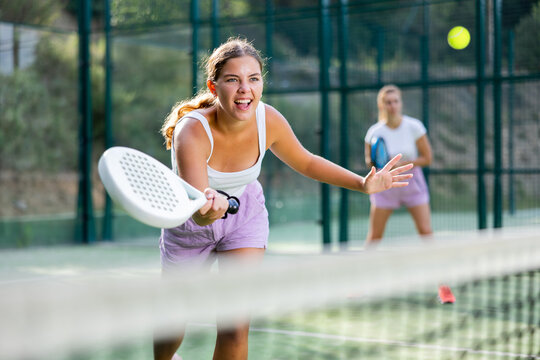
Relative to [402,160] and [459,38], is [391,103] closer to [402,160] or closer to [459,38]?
[402,160]

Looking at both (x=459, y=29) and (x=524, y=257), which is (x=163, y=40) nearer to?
(x=459, y=29)

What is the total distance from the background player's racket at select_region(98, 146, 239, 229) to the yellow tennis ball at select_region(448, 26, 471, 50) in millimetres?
5975

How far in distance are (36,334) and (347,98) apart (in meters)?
6.94

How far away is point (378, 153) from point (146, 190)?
3118 mm

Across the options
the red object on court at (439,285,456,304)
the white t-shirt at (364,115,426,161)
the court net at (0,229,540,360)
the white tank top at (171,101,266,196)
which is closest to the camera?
the court net at (0,229,540,360)

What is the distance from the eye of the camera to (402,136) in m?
5.67

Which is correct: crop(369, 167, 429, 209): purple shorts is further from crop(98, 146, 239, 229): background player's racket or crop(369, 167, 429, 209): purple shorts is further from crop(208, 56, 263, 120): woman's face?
crop(98, 146, 239, 229): background player's racket

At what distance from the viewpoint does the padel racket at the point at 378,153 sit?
5.32 meters

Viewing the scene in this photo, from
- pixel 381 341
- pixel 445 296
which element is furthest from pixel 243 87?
pixel 445 296

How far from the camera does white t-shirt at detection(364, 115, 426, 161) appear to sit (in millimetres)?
5633

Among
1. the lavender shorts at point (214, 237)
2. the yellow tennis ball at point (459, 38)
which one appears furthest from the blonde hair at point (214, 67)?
the yellow tennis ball at point (459, 38)

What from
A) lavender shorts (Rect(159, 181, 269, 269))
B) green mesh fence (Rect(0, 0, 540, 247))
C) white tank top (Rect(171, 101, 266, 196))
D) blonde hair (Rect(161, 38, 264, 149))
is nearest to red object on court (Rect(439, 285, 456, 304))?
green mesh fence (Rect(0, 0, 540, 247))

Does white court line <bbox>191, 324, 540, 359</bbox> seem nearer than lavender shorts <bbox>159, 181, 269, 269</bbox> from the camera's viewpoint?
No

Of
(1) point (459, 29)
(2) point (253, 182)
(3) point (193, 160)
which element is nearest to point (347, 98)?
(1) point (459, 29)
